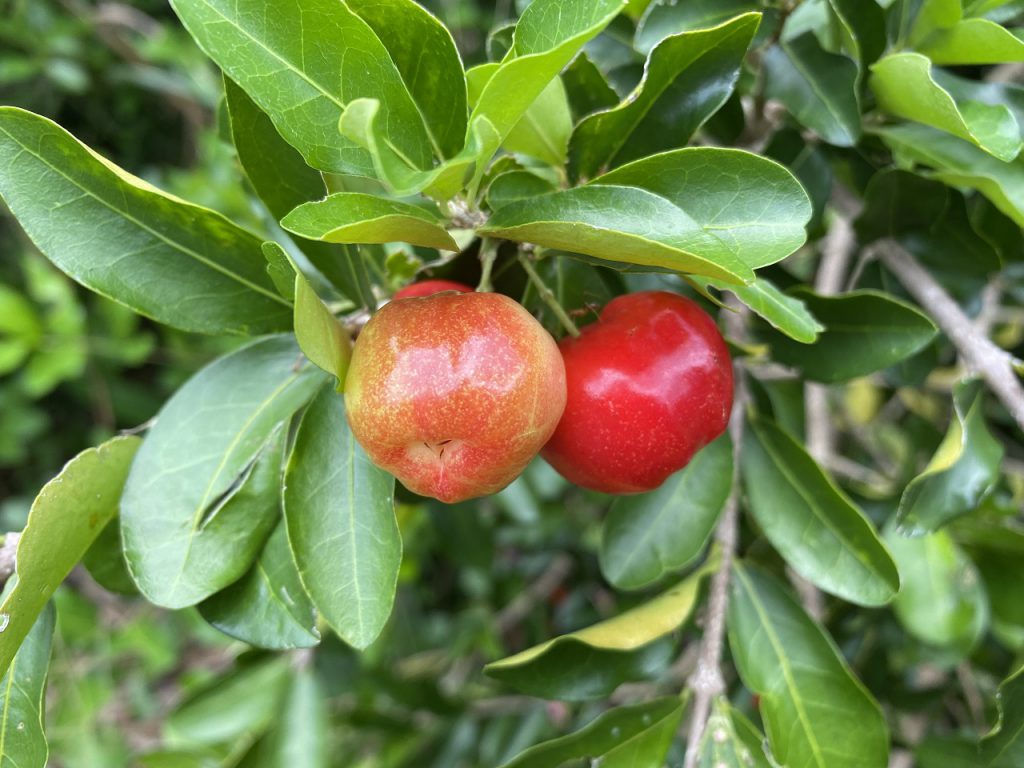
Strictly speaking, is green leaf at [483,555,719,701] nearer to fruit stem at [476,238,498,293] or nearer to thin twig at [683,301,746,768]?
thin twig at [683,301,746,768]

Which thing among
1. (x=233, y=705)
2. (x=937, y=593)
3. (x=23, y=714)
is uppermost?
(x=23, y=714)

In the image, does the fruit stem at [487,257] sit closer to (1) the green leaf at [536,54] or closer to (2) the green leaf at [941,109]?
(1) the green leaf at [536,54]

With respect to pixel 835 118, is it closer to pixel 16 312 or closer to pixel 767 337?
pixel 767 337

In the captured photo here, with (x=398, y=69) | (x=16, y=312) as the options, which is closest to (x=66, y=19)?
(x=16, y=312)

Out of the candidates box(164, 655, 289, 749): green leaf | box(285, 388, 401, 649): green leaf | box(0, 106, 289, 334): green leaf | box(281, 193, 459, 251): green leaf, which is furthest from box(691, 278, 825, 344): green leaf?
box(164, 655, 289, 749): green leaf

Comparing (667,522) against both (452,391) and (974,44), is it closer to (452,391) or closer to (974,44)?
(452,391)

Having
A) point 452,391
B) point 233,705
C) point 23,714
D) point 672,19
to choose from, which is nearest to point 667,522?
point 452,391

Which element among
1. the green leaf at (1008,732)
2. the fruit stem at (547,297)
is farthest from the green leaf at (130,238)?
the green leaf at (1008,732)

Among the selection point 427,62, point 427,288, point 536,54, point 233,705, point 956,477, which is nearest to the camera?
point 536,54
